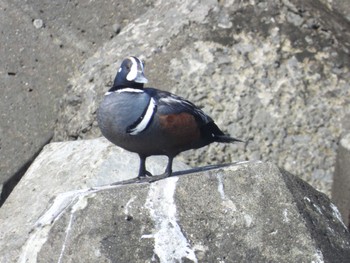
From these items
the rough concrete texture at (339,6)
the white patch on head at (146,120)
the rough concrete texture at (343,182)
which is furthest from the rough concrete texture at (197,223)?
the rough concrete texture at (339,6)

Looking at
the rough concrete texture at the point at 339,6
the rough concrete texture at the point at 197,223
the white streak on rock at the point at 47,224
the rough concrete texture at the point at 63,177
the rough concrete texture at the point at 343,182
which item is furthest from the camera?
the rough concrete texture at the point at 339,6

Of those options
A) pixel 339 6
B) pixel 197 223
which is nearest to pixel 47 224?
pixel 197 223

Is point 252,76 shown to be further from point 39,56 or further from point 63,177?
point 39,56

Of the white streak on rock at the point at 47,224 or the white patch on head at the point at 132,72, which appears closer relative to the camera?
the white streak on rock at the point at 47,224

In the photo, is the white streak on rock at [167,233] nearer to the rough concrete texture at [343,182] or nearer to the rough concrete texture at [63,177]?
the rough concrete texture at [63,177]

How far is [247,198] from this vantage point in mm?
6137

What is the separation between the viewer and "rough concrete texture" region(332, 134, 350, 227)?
27.4 ft

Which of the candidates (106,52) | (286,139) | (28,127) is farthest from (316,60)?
(28,127)

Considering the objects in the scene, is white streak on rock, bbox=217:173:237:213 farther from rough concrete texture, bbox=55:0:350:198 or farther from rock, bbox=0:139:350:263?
rough concrete texture, bbox=55:0:350:198

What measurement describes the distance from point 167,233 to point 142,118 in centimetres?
63

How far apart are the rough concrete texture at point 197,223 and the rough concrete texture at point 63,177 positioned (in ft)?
2.94

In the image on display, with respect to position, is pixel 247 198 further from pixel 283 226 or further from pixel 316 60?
pixel 316 60

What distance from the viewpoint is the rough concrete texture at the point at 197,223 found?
19.8 ft

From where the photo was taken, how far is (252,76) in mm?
8586
